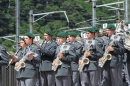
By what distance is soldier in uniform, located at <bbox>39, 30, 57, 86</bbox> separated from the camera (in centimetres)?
1672

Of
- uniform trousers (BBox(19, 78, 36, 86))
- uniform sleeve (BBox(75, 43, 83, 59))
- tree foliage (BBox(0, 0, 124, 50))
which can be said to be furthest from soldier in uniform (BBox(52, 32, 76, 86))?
tree foliage (BBox(0, 0, 124, 50))

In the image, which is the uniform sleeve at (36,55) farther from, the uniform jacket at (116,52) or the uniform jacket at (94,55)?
the uniform jacket at (116,52)

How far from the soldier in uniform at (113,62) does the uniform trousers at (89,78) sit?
0.37 m

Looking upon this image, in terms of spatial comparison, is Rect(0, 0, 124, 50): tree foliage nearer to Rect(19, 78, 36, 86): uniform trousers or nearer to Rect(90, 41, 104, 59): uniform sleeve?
Rect(90, 41, 104, 59): uniform sleeve

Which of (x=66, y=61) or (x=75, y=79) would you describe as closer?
(x=66, y=61)

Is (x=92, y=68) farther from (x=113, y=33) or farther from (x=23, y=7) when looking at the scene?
(x=23, y=7)

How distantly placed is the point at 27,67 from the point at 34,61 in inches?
10.3

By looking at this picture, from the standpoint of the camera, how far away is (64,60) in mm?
16094

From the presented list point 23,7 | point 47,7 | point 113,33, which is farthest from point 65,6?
point 113,33

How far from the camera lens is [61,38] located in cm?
1645

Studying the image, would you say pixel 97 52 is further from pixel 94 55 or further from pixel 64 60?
pixel 64 60

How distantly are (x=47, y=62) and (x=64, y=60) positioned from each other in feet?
3.16

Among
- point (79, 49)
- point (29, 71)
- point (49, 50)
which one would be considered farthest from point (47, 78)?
point (79, 49)

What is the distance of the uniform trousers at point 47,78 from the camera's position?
55.4 ft
